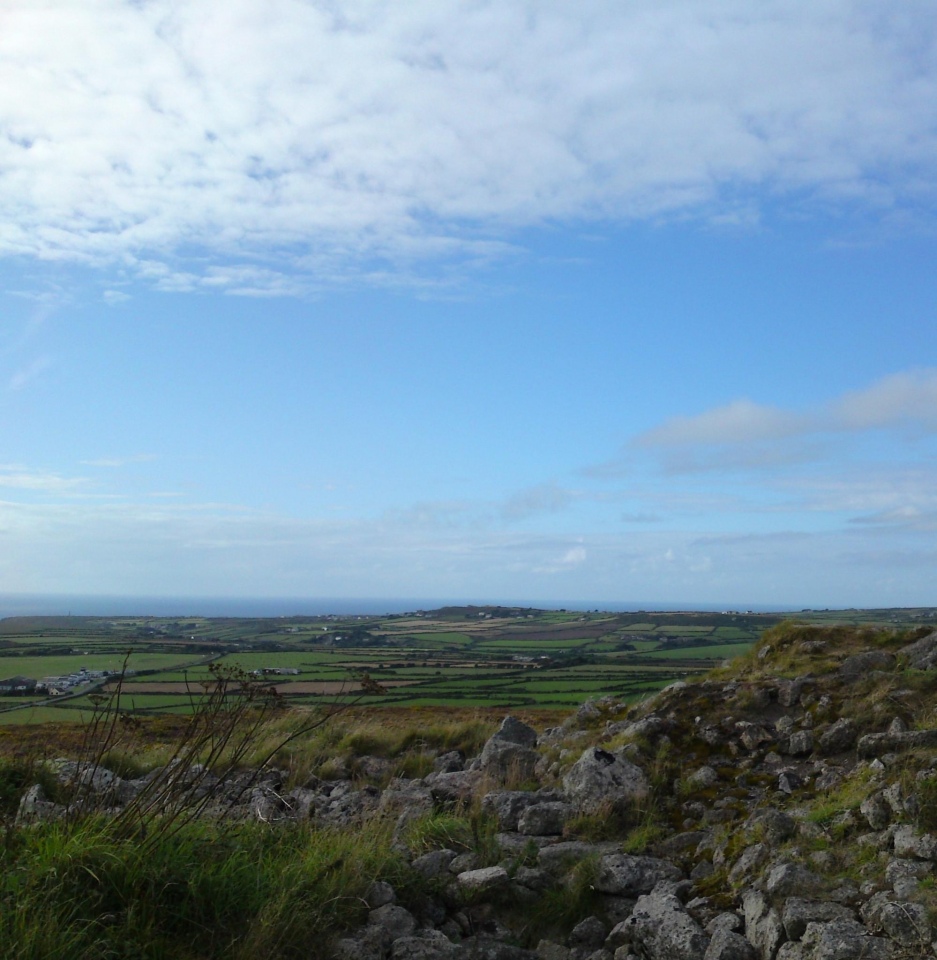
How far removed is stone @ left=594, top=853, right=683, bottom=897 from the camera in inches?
353

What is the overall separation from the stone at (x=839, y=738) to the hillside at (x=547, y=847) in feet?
0.08

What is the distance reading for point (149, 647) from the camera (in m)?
63.0

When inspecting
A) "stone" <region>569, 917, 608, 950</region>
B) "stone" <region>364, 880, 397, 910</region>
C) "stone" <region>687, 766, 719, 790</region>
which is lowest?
"stone" <region>569, 917, 608, 950</region>

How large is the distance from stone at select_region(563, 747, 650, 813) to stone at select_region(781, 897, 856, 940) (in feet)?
13.0

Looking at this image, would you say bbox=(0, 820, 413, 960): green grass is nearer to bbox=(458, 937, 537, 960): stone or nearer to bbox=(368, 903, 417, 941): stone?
bbox=(368, 903, 417, 941): stone

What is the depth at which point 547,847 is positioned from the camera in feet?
32.6

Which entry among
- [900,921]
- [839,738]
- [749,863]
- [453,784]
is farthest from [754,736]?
[900,921]

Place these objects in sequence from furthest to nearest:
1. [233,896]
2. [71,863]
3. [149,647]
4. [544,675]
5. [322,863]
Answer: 1. [149,647]
2. [544,675]
3. [322,863]
4. [233,896]
5. [71,863]

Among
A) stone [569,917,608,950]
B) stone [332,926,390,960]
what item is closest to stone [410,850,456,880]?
stone [332,926,390,960]

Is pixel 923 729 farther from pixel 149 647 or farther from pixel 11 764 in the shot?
pixel 149 647

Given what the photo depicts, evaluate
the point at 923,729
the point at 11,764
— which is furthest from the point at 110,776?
the point at 923,729

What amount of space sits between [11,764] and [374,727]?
29.1 feet

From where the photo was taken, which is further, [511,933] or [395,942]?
[511,933]

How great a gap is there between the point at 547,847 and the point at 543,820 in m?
0.96
